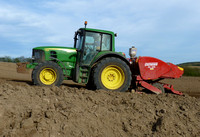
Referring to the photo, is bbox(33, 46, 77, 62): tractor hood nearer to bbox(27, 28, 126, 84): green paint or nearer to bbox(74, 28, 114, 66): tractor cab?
bbox(27, 28, 126, 84): green paint

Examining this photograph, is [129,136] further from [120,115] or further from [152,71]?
[152,71]

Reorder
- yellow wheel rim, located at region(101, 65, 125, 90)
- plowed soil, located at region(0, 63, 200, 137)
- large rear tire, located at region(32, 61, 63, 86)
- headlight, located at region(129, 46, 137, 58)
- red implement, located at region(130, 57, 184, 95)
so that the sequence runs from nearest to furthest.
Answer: plowed soil, located at region(0, 63, 200, 137) < large rear tire, located at region(32, 61, 63, 86) < yellow wheel rim, located at region(101, 65, 125, 90) < red implement, located at region(130, 57, 184, 95) < headlight, located at region(129, 46, 137, 58)

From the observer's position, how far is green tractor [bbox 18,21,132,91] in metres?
6.19

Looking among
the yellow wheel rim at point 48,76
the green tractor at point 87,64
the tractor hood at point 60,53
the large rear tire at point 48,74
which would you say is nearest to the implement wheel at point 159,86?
the green tractor at point 87,64

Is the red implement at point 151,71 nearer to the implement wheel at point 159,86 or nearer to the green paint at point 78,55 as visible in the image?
the implement wheel at point 159,86

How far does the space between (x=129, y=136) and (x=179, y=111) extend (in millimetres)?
1719

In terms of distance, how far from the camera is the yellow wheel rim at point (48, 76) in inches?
245

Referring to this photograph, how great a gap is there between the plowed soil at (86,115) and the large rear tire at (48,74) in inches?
47.8

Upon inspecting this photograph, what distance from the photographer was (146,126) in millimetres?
4211

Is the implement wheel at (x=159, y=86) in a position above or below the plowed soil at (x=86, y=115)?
above

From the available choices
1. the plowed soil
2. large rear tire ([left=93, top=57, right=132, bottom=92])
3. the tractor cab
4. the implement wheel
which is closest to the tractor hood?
the tractor cab

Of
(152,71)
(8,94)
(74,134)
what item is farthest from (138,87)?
(8,94)

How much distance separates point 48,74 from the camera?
246 inches

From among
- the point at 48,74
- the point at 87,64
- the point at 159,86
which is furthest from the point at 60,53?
the point at 159,86
